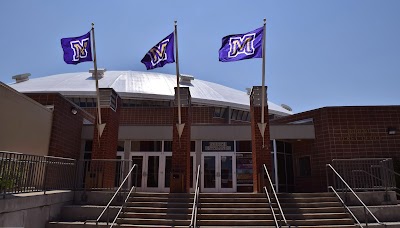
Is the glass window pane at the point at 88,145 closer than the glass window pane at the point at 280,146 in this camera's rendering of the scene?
Yes

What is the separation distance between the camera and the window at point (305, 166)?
1973cm

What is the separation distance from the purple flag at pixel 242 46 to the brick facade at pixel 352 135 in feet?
26.6

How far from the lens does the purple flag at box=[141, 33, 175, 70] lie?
1298 cm

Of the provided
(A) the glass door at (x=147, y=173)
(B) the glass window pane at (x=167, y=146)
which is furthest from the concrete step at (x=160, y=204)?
(B) the glass window pane at (x=167, y=146)

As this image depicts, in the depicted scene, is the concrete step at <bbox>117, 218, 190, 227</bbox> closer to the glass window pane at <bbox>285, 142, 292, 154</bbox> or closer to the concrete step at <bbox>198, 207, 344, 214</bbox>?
the concrete step at <bbox>198, 207, 344, 214</bbox>

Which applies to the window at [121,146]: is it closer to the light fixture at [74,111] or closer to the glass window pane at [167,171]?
the glass window pane at [167,171]

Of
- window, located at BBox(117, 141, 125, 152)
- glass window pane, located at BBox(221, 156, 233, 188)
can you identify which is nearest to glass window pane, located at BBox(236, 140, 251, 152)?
glass window pane, located at BBox(221, 156, 233, 188)

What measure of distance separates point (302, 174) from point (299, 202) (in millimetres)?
9296

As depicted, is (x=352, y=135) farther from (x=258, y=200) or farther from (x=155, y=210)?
(x=155, y=210)

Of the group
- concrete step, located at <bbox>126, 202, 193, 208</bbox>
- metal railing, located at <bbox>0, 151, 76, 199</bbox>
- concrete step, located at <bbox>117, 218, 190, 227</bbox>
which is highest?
metal railing, located at <bbox>0, 151, 76, 199</bbox>

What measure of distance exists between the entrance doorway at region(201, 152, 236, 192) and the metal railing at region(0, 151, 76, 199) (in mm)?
8017

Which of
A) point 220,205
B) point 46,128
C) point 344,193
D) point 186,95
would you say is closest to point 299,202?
point 344,193

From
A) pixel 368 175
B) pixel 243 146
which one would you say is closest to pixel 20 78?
pixel 243 146

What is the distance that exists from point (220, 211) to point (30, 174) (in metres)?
5.95
